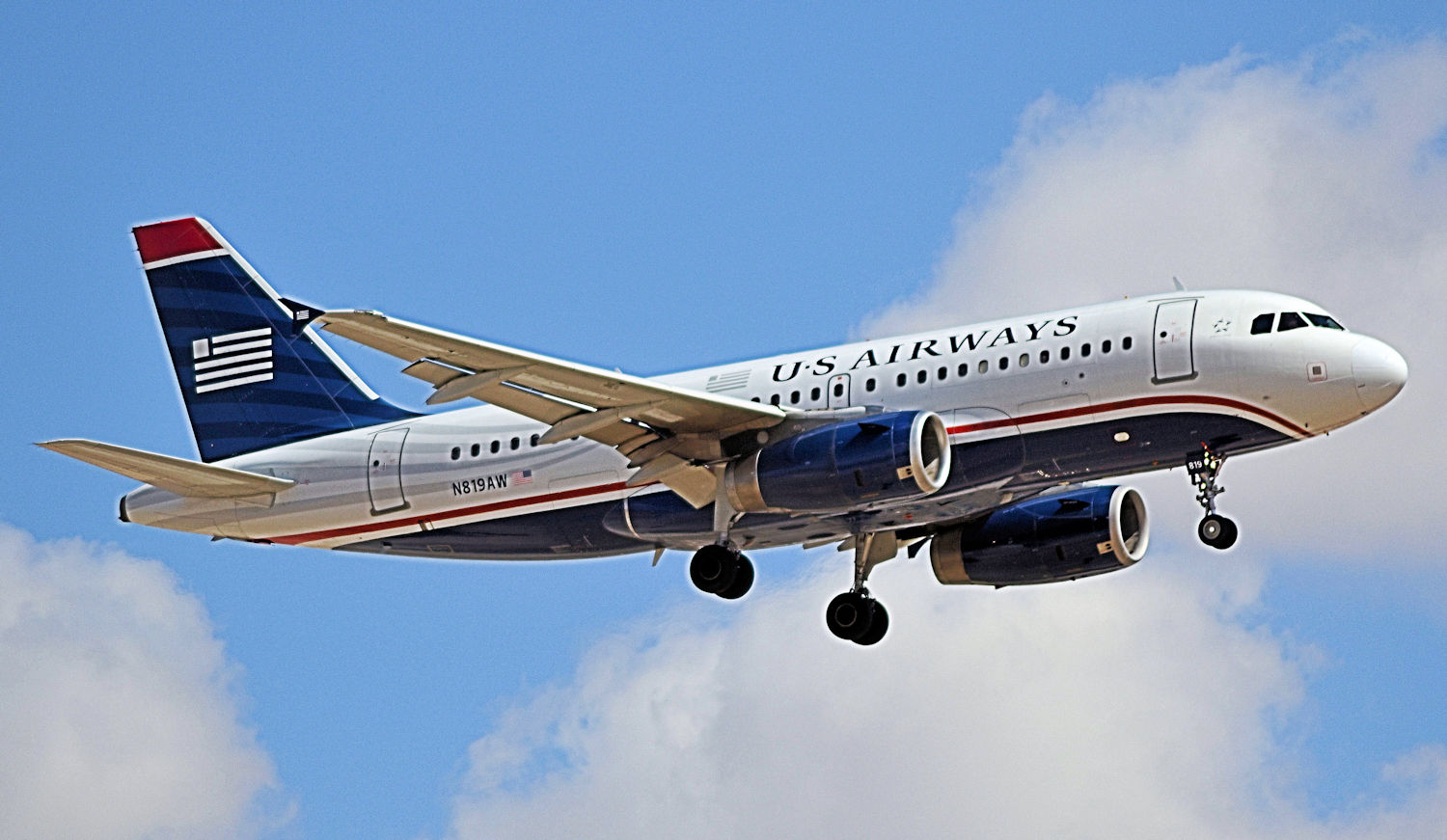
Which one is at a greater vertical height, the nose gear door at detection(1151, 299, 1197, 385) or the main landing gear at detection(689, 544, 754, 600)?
the nose gear door at detection(1151, 299, 1197, 385)

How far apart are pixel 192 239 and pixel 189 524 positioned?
25.3ft

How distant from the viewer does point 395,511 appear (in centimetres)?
4147

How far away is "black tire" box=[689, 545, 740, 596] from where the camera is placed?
3850 cm

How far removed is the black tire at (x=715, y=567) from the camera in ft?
126

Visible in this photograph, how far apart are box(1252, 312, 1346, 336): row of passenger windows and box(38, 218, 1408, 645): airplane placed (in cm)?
5

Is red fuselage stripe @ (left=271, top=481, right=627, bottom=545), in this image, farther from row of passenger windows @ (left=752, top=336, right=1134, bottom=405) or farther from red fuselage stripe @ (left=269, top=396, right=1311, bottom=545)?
row of passenger windows @ (left=752, top=336, right=1134, bottom=405)

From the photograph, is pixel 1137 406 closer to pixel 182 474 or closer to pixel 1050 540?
pixel 1050 540

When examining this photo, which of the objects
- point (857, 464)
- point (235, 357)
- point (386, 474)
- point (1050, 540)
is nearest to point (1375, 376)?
point (857, 464)

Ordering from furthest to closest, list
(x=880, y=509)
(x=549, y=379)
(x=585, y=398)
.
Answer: (x=880, y=509) → (x=585, y=398) → (x=549, y=379)

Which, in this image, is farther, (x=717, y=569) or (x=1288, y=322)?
(x=717, y=569)

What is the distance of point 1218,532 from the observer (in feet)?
117

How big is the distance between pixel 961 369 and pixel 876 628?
7113mm

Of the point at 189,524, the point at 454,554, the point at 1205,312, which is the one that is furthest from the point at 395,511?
the point at 1205,312

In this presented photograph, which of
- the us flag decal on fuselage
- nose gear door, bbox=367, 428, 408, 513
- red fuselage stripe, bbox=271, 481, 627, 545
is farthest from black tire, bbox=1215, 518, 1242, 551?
the us flag decal on fuselage
